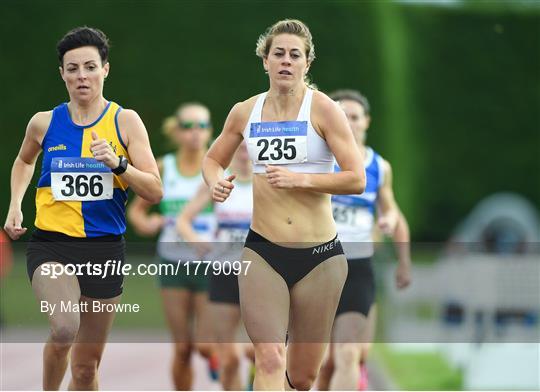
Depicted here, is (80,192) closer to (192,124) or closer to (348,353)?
(348,353)

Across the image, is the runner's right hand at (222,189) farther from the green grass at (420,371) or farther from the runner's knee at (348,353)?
the green grass at (420,371)

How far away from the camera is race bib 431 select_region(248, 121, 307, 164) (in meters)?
6.46

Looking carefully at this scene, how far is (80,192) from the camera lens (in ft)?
21.8

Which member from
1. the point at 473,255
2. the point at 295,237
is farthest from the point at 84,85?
the point at 473,255

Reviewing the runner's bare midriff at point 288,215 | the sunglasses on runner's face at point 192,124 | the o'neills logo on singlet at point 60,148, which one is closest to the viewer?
the runner's bare midriff at point 288,215

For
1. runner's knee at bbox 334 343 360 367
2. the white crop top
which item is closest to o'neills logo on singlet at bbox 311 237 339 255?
the white crop top

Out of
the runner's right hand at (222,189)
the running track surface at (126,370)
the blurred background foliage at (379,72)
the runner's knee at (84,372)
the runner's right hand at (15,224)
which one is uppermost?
the blurred background foliage at (379,72)

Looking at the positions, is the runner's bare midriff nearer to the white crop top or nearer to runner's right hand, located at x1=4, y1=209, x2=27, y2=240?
the white crop top

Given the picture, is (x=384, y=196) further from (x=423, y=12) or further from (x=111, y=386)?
(x=423, y=12)

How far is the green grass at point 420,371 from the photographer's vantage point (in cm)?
1178

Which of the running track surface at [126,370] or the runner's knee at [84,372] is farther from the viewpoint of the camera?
the running track surface at [126,370]

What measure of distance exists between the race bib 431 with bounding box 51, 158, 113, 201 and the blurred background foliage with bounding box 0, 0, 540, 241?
95 centimetres

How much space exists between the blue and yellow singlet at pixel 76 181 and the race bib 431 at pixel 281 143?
0.73m

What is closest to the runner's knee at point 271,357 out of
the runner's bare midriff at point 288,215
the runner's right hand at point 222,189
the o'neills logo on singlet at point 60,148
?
the runner's bare midriff at point 288,215
